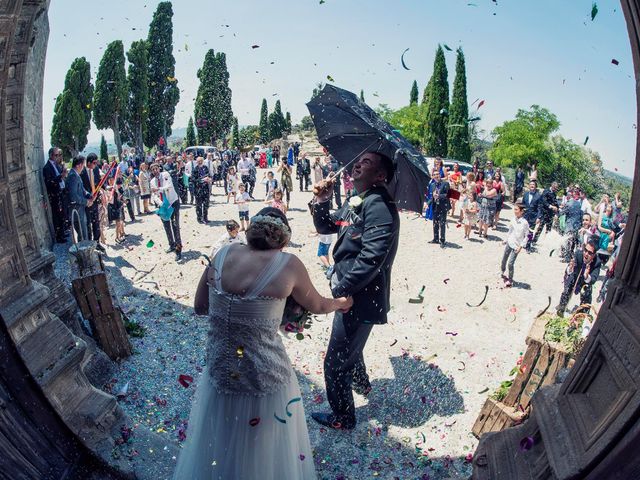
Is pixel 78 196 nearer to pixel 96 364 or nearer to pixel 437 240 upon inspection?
pixel 96 364

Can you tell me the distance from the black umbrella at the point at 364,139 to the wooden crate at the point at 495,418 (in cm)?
192

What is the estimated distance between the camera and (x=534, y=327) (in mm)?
4207

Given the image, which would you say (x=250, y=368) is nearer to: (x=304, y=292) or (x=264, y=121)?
(x=304, y=292)

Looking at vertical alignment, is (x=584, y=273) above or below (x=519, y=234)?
below

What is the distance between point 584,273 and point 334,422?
17.9 feet

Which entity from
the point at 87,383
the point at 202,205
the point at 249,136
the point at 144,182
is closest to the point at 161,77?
the point at 249,136

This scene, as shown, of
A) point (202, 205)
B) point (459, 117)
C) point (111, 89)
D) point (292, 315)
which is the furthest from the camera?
point (459, 117)

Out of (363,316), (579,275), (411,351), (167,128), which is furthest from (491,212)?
(167,128)

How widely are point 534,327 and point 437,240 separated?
7973 mm

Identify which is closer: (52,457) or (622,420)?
(622,420)

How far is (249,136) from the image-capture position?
5294cm

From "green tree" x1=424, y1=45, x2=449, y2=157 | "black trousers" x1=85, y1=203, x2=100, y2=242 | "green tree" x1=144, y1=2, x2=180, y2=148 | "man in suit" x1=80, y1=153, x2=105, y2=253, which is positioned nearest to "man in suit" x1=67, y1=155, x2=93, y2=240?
"man in suit" x1=80, y1=153, x2=105, y2=253

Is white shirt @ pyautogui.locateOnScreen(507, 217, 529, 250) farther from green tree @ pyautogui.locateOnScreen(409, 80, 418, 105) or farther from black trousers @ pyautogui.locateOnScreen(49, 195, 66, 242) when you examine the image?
green tree @ pyautogui.locateOnScreen(409, 80, 418, 105)

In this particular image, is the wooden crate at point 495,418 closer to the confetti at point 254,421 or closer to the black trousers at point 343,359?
the black trousers at point 343,359
